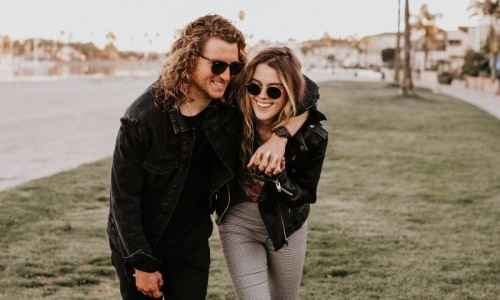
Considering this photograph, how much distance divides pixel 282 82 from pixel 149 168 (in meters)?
0.69

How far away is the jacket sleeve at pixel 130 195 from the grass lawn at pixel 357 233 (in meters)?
2.34

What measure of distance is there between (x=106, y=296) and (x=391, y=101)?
2871 cm

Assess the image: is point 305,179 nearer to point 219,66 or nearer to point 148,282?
point 219,66

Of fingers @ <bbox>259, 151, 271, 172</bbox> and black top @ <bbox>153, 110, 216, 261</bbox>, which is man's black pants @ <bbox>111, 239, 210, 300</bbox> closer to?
black top @ <bbox>153, 110, 216, 261</bbox>

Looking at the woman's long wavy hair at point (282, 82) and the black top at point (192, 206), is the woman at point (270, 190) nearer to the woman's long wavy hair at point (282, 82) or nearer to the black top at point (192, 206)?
the woman's long wavy hair at point (282, 82)

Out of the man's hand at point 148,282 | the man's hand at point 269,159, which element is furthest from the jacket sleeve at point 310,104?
the man's hand at point 148,282

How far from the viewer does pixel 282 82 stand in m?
3.05

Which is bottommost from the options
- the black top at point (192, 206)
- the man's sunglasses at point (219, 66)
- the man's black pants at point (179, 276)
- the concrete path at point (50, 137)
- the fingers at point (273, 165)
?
the concrete path at point (50, 137)

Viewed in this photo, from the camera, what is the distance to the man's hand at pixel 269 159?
9.49ft

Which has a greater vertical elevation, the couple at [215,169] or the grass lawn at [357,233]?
the couple at [215,169]

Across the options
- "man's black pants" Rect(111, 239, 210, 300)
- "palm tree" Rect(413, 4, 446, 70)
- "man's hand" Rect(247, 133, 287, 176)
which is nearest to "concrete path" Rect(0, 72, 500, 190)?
"man's black pants" Rect(111, 239, 210, 300)

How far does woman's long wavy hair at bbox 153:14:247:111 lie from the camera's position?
2900 mm

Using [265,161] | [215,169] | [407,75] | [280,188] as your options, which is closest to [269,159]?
[265,161]

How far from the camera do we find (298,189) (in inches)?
122
